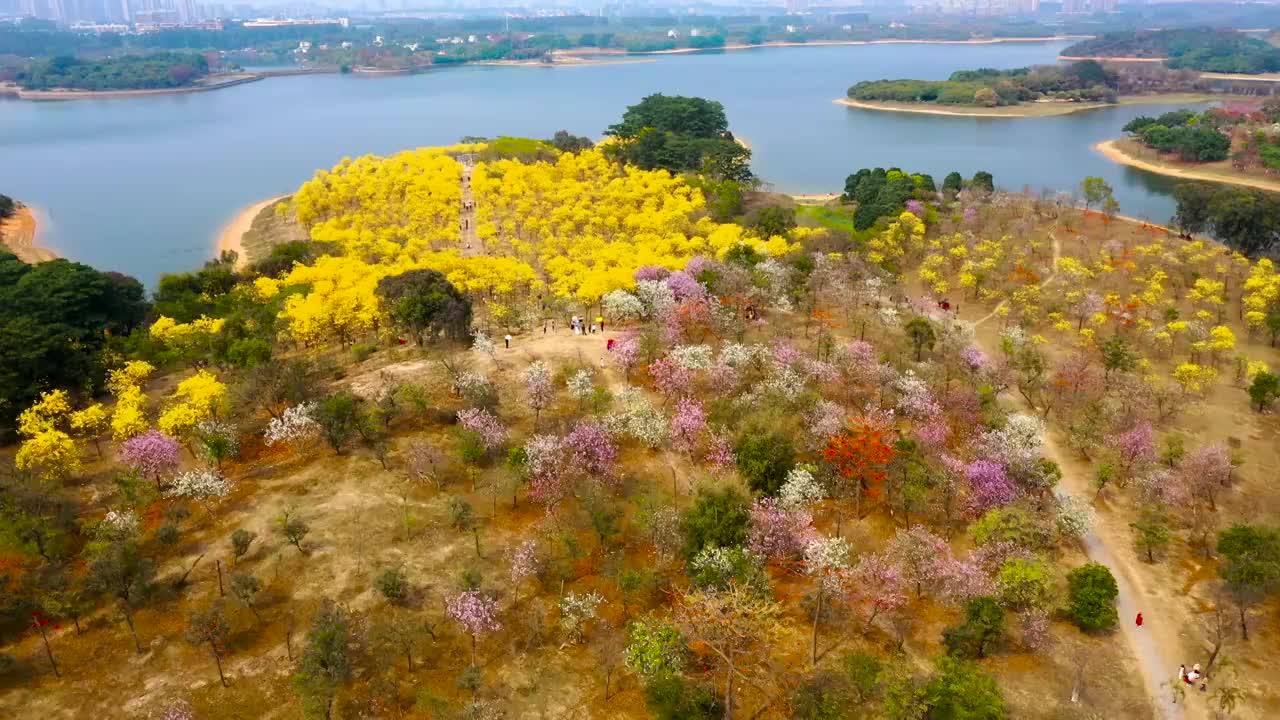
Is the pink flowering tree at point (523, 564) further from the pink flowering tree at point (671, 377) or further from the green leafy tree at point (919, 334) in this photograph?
the green leafy tree at point (919, 334)

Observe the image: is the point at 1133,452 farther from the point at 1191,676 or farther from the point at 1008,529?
the point at 1191,676

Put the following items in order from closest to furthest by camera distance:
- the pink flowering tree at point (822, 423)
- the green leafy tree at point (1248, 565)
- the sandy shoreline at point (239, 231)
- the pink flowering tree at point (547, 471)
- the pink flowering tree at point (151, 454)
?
the green leafy tree at point (1248, 565)
the pink flowering tree at point (547, 471)
the pink flowering tree at point (151, 454)
the pink flowering tree at point (822, 423)
the sandy shoreline at point (239, 231)

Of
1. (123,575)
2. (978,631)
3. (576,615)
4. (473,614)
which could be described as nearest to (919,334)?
(978,631)

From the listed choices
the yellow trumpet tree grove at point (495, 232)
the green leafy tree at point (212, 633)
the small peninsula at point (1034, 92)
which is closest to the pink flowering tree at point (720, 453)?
the yellow trumpet tree grove at point (495, 232)

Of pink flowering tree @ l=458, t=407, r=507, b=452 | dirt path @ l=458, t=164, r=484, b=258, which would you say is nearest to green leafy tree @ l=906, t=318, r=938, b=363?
pink flowering tree @ l=458, t=407, r=507, b=452

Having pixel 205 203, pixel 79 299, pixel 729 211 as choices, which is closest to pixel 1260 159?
pixel 729 211

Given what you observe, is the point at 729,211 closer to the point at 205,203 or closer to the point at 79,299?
the point at 79,299

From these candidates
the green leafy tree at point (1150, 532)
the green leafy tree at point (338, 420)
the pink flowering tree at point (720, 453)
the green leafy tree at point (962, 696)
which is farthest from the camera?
the green leafy tree at point (338, 420)
